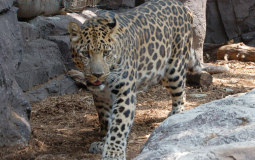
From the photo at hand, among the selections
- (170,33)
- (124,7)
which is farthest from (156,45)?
(124,7)

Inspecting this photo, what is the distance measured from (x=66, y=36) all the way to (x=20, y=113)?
11.5 ft

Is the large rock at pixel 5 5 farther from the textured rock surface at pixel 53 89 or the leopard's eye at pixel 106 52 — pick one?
the textured rock surface at pixel 53 89

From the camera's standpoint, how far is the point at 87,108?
6719mm

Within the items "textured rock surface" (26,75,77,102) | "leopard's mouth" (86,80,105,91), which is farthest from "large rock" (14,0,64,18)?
"leopard's mouth" (86,80,105,91)

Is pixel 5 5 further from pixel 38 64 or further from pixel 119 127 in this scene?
pixel 119 127

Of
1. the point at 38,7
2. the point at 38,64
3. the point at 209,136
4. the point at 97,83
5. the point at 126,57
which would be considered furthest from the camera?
the point at 38,7

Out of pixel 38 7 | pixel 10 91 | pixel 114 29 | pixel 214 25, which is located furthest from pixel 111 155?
pixel 214 25

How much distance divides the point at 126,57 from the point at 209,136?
184 centimetres

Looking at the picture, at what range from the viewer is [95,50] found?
3.62 meters

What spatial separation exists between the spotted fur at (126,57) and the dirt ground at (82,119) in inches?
18.6

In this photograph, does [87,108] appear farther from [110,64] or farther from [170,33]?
[110,64]

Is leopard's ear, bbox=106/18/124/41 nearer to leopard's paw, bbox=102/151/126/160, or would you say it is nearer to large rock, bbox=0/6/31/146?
leopard's paw, bbox=102/151/126/160

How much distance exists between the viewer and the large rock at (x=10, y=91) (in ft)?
14.4

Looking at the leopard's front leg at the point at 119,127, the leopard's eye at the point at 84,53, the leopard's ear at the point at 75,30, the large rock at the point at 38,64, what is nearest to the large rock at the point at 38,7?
the large rock at the point at 38,64
